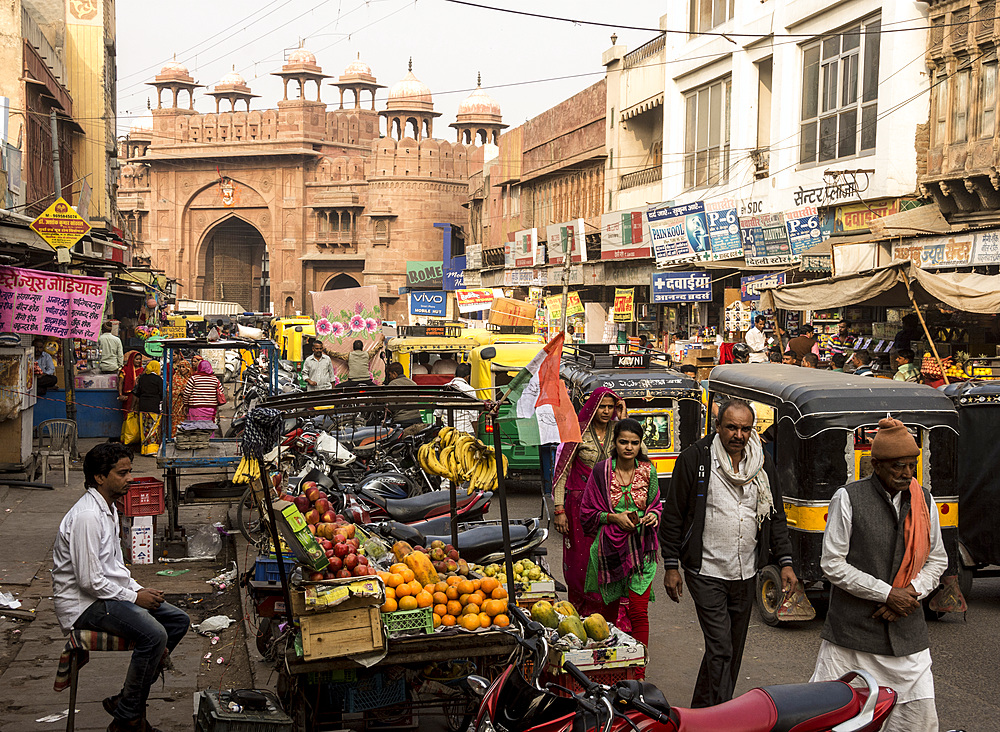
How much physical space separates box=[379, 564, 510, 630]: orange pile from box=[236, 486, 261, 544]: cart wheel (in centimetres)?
438

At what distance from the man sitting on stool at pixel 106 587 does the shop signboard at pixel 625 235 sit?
1976 centimetres

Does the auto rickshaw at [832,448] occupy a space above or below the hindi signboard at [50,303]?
below

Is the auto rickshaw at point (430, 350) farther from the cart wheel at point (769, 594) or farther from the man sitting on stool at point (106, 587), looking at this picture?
the man sitting on stool at point (106, 587)

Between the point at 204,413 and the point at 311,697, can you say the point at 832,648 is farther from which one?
the point at 204,413

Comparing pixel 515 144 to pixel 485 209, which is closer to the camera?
pixel 515 144

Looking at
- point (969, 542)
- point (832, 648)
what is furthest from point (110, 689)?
point (969, 542)

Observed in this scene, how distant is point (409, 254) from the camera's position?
5856cm

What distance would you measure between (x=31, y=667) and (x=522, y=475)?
6.54m

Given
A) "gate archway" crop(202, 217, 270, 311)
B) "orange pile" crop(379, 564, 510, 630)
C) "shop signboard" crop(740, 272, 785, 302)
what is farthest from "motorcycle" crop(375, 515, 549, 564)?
"gate archway" crop(202, 217, 270, 311)

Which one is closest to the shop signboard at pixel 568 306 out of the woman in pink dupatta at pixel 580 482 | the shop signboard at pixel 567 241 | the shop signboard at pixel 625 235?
the shop signboard at pixel 625 235

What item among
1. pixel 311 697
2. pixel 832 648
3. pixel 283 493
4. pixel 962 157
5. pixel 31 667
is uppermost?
pixel 962 157

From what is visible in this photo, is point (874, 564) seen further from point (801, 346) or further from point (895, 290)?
point (801, 346)

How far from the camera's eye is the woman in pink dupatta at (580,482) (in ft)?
16.9

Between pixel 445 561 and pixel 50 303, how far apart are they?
26.2ft
